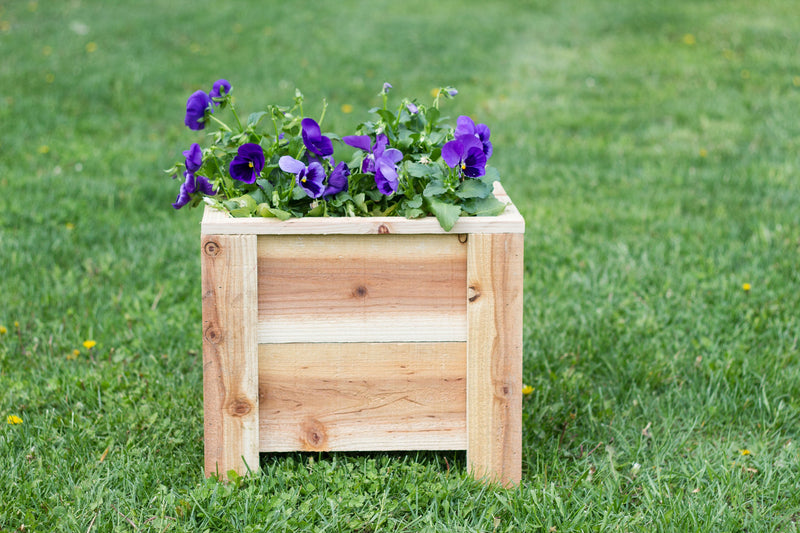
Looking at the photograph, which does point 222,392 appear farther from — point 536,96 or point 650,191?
point 536,96

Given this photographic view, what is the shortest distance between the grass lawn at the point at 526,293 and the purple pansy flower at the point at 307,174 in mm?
668

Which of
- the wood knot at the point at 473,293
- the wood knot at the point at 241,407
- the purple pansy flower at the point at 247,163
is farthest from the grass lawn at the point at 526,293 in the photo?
the purple pansy flower at the point at 247,163

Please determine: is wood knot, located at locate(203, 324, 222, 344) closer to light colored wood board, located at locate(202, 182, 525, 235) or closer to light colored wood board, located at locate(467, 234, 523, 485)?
light colored wood board, located at locate(202, 182, 525, 235)

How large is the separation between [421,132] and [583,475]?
96 centimetres

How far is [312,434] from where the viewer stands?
6.55 ft

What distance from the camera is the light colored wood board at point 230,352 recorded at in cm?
184

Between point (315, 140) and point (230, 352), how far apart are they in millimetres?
542

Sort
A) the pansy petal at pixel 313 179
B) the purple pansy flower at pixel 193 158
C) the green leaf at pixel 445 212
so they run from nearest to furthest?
the green leaf at pixel 445 212, the pansy petal at pixel 313 179, the purple pansy flower at pixel 193 158

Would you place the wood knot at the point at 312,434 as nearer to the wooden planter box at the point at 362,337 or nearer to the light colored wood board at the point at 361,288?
the wooden planter box at the point at 362,337

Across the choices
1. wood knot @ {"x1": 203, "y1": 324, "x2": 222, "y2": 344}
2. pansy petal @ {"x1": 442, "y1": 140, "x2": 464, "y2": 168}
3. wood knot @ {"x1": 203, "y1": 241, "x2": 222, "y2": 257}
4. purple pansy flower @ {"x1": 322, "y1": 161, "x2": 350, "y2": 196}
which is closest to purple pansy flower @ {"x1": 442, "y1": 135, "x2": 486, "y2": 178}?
pansy petal @ {"x1": 442, "y1": 140, "x2": 464, "y2": 168}

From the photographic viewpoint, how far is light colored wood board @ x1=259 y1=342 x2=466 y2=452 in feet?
6.40

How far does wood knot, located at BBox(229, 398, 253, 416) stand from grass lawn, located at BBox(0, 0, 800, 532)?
0.57 feet

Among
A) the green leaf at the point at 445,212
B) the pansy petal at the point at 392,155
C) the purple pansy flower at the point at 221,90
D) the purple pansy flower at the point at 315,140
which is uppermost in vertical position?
the purple pansy flower at the point at 221,90

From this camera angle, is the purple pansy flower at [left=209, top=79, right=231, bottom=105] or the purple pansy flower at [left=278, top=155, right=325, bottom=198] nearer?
the purple pansy flower at [left=278, top=155, right=325, bottom=198]
